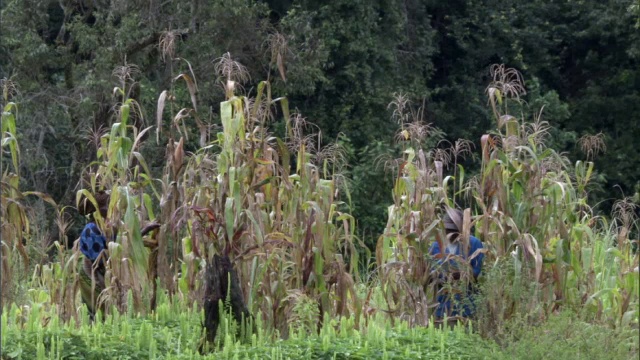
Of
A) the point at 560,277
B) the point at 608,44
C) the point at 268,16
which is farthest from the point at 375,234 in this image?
the point at 560,277

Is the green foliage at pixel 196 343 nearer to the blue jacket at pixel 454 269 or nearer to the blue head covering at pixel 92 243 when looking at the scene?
the blue jacket at pixel 454 269

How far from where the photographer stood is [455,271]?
6.79 meters

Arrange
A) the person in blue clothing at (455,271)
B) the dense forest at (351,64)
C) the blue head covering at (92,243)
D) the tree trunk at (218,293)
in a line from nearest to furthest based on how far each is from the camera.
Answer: the tree trunk at (218,293) < the person in blue clothing at (455,271) < the blue head covering at (92,243) < the dense forest at (351,64)

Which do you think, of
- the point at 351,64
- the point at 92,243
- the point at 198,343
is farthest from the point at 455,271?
the point at 351,64

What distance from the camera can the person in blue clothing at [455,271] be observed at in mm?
6582

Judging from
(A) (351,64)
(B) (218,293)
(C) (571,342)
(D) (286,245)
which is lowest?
(C) (571,342)

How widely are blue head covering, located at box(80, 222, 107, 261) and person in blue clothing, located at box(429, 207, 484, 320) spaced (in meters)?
2.09

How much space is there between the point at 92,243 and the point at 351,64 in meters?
12.8

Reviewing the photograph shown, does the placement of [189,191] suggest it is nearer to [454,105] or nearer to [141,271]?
[141,271]

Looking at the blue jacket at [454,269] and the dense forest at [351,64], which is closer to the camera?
the blue jacket at [454,269]

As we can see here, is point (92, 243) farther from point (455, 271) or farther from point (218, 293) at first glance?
point (455, 271)

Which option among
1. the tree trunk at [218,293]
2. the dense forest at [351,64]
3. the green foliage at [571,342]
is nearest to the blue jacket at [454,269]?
the green foliage at [571,342]

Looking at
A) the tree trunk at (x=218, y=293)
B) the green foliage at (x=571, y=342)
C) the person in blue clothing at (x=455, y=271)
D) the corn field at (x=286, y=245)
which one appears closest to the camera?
the green foliage at (x=571, y=342)

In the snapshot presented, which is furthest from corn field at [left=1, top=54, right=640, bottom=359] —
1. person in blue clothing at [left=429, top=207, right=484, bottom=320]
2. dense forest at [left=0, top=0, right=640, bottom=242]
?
dense forest at [left=0, top=0, right=640, bottom=242]
